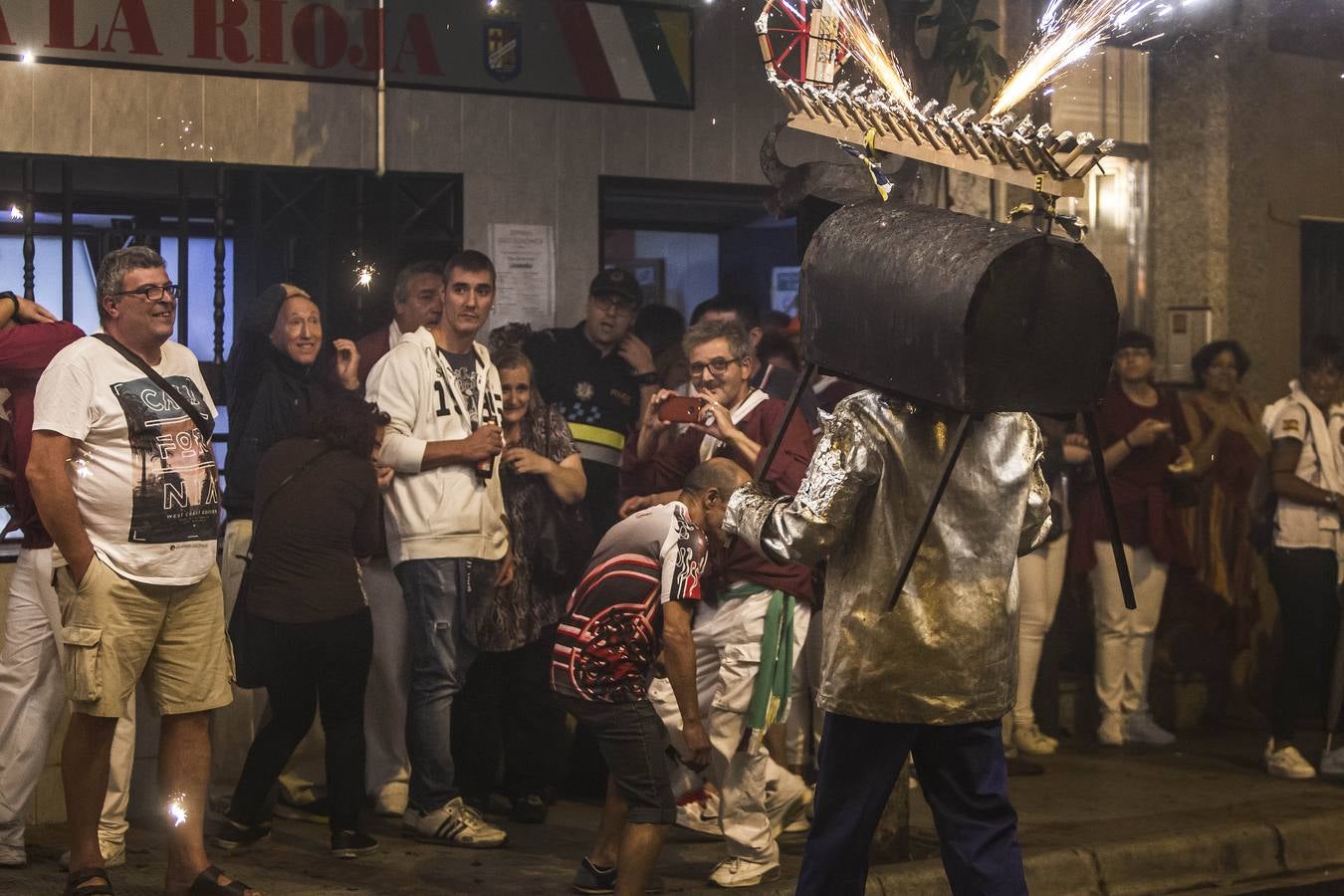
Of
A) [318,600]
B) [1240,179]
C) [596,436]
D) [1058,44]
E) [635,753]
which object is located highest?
[1240,179]

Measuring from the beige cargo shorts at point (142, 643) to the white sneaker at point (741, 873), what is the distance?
1.78 meters

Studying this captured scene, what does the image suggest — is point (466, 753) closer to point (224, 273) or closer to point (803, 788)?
point (803, 788)

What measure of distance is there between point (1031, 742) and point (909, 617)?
4604 mm

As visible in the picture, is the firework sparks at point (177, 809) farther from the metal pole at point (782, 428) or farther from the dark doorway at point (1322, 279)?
the dark doorway at point (1322, 279)

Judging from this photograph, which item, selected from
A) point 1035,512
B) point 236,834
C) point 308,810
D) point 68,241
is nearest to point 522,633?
point 308,810

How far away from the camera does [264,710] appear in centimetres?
749

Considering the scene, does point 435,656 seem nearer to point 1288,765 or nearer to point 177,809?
point 177,809

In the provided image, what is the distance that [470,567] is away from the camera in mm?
7230

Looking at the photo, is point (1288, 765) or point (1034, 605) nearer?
point (1288, 765)

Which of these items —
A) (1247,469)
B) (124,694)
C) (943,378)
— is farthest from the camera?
(1247,469)

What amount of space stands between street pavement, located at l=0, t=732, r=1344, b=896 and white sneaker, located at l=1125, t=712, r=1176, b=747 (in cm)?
74

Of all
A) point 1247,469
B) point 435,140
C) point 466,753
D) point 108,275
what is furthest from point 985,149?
→ point 1247,469

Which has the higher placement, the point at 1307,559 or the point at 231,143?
the point at 231,143

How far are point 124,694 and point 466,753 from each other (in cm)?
191
